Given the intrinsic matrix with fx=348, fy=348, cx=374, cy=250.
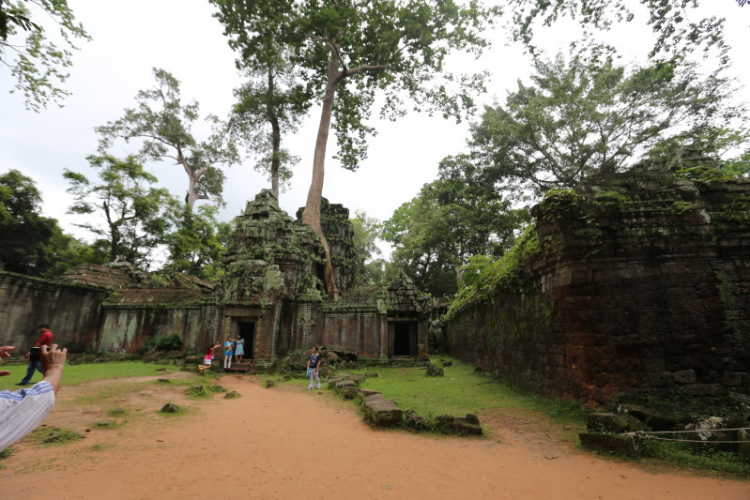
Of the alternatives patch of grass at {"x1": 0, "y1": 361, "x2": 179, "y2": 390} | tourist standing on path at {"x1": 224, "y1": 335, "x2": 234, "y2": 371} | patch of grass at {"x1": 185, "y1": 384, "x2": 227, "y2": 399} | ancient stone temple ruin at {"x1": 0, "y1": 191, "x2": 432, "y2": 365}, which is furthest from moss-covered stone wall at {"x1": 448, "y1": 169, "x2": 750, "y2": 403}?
patch of grass at {"x1": 0, "y1": 361, "x2": 179, "y2": 390}

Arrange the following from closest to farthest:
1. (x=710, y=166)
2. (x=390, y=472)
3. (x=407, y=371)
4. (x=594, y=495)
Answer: (x=594, y=495), (x=390, y=472), (x=710, y=166), (x=407, y=371)

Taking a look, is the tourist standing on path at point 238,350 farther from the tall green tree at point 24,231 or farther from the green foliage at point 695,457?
the tall green tree at point 24,231

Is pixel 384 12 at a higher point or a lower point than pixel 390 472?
higher

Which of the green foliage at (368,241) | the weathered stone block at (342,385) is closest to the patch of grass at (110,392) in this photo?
the weathered stone block at (342,385)

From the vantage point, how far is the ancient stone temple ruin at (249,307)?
14.5 meters

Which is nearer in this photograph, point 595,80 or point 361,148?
point 595,80

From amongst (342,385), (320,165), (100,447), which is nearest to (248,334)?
(342,385)

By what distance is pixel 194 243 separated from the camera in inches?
1075

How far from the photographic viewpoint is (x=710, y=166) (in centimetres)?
764

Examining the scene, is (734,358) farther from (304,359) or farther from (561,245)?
(304,359)

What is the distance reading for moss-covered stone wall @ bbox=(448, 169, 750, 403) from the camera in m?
5.83

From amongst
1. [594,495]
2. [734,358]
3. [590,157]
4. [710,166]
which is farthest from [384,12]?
[594,495]

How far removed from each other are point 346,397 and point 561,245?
6.18 meters

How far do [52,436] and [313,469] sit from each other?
12.7ft
